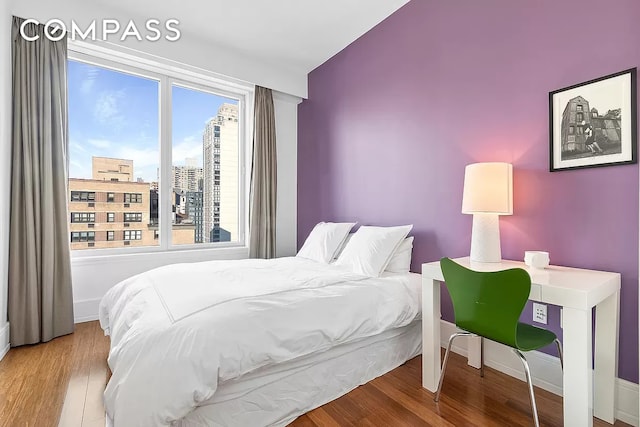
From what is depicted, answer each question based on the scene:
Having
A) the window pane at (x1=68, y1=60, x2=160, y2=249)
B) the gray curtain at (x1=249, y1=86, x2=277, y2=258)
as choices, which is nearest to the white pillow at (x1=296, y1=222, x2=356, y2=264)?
the gray curtain at (x1=249, y1=86, x2=277, y2=258)

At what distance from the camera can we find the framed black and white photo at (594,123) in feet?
5.26

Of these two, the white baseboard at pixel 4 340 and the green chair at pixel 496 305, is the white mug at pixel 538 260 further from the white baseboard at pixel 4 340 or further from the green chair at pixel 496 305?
the white baseboard at pixel 4 340

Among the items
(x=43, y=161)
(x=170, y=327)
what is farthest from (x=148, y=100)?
(x=170, y=327)

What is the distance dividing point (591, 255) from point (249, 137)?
133 inches

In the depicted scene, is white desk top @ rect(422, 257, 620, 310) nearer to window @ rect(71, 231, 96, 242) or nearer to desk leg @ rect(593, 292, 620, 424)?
desk leg @ rect(593, 292, 620, 424)

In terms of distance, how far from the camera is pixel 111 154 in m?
3.15

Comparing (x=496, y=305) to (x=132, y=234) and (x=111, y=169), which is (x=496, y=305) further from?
(x=111, y=169)

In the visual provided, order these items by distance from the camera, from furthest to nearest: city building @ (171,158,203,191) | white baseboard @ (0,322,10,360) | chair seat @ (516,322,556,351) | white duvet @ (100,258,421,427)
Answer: city building @ (171,158,203,191) < white baseboard @ (0,322,10,360) < chair seat @ (516,322,556,351) < white duvet @ (100,258,421,427)

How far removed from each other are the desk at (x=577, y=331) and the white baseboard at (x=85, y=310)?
9.61ft

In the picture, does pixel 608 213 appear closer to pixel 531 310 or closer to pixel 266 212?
pixel 531 310

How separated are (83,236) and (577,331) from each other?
3751mm

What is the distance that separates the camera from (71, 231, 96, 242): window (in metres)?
2.94

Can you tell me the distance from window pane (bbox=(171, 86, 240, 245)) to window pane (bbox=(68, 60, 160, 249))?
0.77ft

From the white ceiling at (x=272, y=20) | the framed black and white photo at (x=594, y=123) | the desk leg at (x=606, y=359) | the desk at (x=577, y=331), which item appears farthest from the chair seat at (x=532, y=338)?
the white ceiling at (x=272, y=20)
